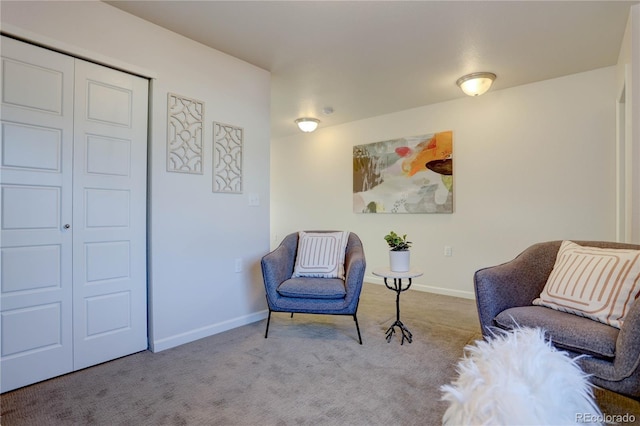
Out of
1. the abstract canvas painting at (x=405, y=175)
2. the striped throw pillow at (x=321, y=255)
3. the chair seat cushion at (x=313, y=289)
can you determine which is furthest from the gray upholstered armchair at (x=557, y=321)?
the abstract canvas painting at (x=405, y=175)

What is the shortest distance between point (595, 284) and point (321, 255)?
1847mm

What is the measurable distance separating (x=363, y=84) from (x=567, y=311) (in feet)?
8.93

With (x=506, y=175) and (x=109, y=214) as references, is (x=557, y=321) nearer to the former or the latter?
(x=506, y=175)

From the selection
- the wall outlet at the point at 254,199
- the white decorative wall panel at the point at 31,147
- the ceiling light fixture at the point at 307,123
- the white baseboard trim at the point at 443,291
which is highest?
the ceiling light fixture at the point at 307,123

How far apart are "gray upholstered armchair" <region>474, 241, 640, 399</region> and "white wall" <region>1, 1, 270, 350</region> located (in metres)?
1.98

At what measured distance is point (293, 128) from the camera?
5.36m

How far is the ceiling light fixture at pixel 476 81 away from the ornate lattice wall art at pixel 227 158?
2258mm

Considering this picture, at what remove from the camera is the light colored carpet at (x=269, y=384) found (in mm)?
1604

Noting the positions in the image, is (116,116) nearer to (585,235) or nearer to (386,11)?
(386,11)

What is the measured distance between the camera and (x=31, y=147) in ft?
6.27

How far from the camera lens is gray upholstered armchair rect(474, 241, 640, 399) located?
1.35 meters

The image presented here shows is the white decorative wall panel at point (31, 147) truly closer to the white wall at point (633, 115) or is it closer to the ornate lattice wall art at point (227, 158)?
the ornate lattice wall art at point (227, 158)

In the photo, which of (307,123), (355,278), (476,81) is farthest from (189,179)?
(476,81)

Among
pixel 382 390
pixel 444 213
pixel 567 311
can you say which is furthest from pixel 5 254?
pixel 444 213
